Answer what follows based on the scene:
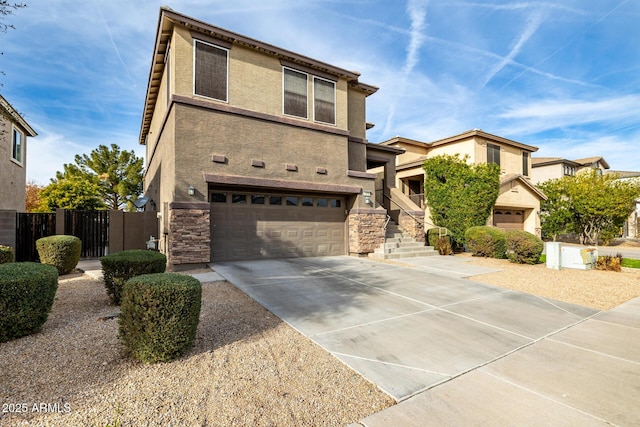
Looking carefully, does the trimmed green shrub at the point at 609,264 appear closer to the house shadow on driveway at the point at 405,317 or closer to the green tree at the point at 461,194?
the green tree at the point at 461,194

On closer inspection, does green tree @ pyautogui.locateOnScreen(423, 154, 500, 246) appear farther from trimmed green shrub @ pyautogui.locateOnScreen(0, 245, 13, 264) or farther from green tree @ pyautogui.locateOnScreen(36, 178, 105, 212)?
green tree @ pyautogui.locateOnScreen(36, 178, 105, 212)

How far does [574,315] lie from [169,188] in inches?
429

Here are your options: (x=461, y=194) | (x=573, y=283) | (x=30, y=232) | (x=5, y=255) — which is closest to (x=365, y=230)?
(x=461, y=194)

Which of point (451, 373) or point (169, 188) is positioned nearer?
point (451, 373)

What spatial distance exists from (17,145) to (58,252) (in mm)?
13918

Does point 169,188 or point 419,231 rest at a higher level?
point 169,188

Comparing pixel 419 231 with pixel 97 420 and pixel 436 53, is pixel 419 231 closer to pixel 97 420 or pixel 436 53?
pixel 436 53

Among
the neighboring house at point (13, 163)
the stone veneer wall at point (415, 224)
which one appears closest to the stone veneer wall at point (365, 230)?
the stone veneer wall at point (415, 224)

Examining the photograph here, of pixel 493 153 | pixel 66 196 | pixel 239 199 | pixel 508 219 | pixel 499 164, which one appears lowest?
pixel 508 219

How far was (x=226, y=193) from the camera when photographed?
33.8 feet

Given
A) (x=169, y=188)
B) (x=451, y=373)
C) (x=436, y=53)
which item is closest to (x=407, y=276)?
(x=451, y=373)

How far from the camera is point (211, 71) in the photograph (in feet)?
32.7

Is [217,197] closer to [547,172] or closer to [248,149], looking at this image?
[248,149]

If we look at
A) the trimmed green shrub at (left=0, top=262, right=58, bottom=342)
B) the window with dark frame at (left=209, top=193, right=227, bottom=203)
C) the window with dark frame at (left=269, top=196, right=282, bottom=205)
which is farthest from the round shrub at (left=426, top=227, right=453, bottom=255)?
the trimmed green shrub at (left=0, top=262, right=58, bottom=342)
